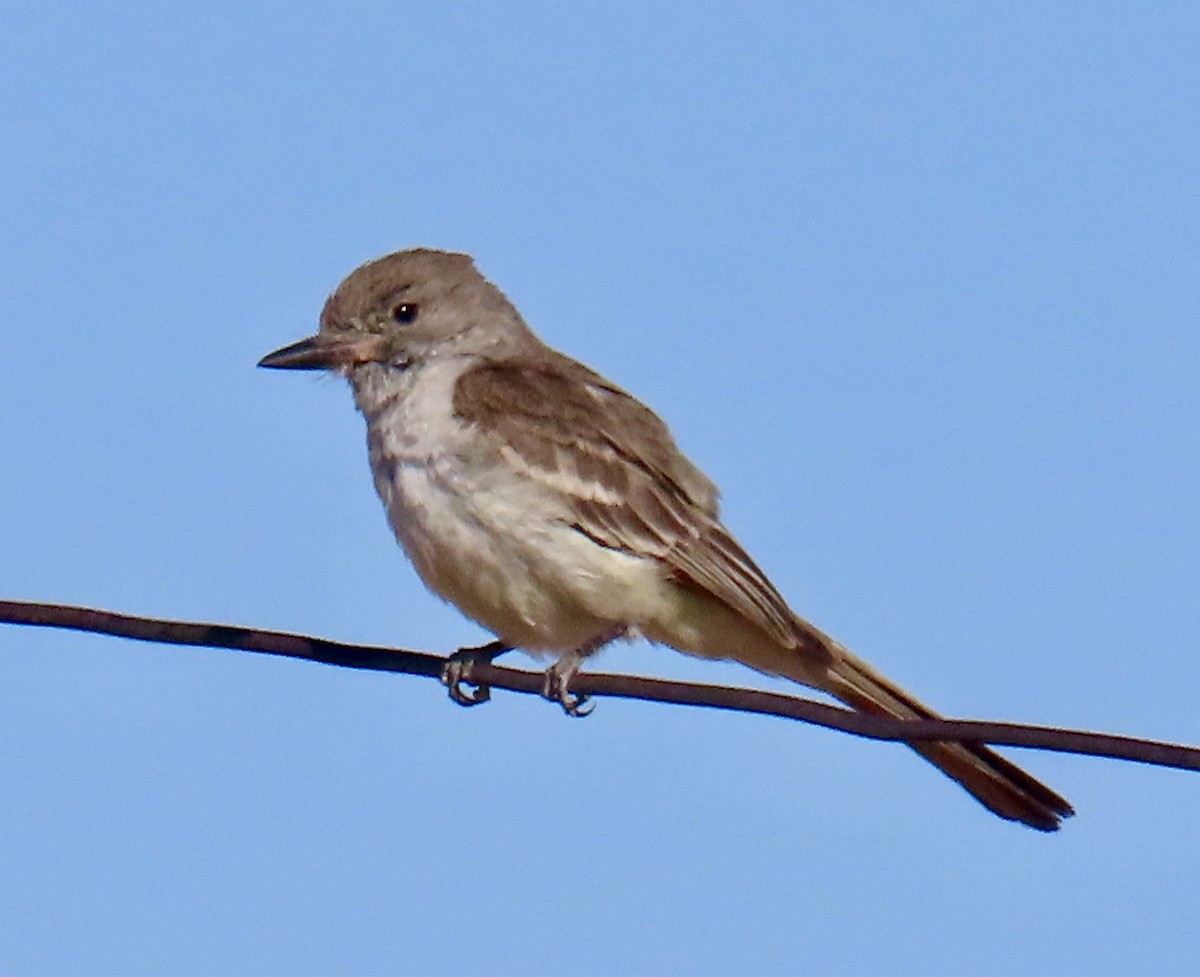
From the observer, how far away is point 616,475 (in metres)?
7.58

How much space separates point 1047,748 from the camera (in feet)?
13.3

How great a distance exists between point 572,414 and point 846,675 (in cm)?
145

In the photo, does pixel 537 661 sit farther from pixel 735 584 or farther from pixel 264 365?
pixel 264 365

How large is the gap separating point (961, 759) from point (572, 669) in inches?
53.9

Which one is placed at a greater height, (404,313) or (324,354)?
(404,313)

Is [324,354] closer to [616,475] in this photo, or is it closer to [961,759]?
[616,475]

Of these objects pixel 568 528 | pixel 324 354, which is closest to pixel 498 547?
pixel 568 528

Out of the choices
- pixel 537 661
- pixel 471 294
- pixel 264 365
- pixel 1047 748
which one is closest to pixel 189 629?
pixel 1047 748

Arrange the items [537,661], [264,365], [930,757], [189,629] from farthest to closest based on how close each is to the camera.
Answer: [264,365] → [537,661] → [930,757] → [189,629]

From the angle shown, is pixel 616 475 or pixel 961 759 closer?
pixel 961 759

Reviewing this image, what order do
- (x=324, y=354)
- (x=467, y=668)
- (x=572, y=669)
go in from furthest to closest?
(x=324, y=354), (x=572, y=669), (x=467, y=668)

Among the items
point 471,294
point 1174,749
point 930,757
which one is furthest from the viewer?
point 471,294

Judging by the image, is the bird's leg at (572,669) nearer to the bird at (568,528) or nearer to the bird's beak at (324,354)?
the bird at (568,528)

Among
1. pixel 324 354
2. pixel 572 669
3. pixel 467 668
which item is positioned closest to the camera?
pixel 467 668
